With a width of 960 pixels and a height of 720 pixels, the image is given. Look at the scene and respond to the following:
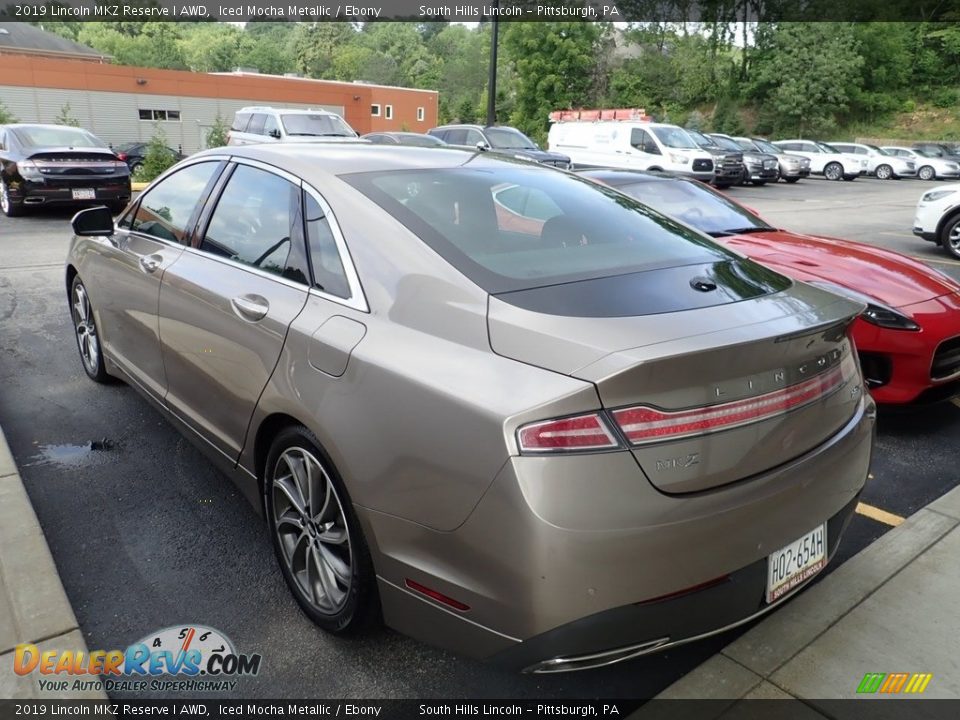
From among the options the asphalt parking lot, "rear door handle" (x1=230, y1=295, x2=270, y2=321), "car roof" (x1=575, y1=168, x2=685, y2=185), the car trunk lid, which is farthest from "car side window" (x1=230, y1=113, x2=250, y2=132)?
the car trunk lid

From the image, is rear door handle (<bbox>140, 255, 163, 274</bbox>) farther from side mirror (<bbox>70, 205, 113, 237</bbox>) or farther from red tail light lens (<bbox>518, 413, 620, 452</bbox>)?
red tail light lens (<bbox>518, 413, 620, 452</bbox>)

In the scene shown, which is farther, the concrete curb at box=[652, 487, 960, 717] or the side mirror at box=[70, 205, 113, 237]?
the side mirror at box=[70, 205, 113, 237]

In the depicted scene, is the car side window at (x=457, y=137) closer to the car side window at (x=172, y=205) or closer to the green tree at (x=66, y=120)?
the green tree at (x=66, y=120)

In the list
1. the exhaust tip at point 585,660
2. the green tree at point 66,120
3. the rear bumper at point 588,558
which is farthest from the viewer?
the green tree at point 66,120

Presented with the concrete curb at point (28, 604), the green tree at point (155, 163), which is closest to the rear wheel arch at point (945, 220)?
the concrete curb at point (28, 604)

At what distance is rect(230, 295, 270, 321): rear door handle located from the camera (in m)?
2.79

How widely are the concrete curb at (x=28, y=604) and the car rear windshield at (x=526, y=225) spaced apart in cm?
A: 177

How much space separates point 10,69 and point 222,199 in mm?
43185

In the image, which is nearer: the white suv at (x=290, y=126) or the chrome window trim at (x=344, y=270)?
the chrome window trim at (x=344, y=270)

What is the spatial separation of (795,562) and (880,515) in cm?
168

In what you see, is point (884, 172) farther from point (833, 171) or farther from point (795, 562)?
point (795, 562)

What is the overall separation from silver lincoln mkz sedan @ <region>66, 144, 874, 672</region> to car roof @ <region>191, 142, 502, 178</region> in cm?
3

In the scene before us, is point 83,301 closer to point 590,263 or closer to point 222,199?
point 222,199

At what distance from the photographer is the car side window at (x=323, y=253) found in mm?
2571
